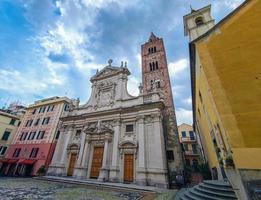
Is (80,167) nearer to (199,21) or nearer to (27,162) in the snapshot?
(27,162)

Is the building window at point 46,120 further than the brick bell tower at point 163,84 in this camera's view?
Yes

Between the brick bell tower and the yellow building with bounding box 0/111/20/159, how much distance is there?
88.9 feet

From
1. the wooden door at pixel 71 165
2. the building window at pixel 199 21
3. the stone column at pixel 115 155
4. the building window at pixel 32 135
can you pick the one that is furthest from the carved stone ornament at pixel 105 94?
the building window at pixel 32 135

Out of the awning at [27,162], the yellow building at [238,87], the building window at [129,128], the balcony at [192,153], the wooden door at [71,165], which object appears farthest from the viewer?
the balcony at [192,153]

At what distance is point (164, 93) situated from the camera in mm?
19406

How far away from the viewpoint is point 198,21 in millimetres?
11617

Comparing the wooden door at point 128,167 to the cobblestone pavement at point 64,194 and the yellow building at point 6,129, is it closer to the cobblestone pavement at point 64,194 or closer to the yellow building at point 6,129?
the cobblestone pavement at point 64,194

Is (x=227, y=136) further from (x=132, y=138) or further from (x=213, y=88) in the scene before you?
(x=132, y=138)

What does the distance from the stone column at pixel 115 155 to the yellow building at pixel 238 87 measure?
32.4 feet

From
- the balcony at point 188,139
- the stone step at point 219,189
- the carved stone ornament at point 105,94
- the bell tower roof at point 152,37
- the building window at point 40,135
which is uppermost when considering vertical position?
the bell tower roof at point 152,37

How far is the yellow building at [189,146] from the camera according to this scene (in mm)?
29237

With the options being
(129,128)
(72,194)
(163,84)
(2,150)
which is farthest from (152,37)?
(2,150)

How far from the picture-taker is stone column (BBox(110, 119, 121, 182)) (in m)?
13.0

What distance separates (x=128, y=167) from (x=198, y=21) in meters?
14.9
